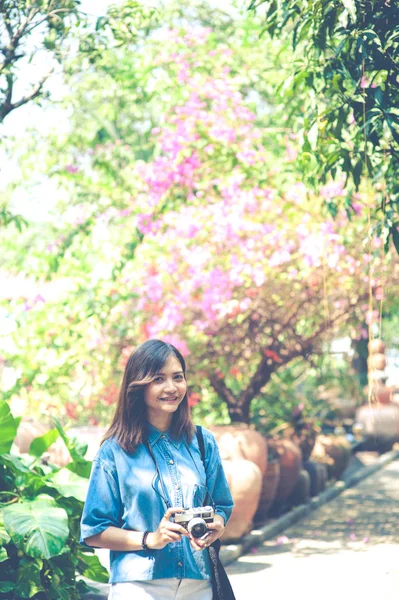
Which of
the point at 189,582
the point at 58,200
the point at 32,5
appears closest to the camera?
the point at 189,582

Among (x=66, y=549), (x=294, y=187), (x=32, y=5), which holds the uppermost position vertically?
(x=32, y=5)

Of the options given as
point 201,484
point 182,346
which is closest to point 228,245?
point 182,346

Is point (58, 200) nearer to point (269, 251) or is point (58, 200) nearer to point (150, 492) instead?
point (269, 251)

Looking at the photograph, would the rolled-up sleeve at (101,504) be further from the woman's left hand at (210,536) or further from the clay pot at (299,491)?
the clay pot at (299,491)

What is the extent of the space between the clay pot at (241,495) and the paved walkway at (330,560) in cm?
27

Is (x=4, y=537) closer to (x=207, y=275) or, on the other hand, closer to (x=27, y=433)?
(x=27, y=433)

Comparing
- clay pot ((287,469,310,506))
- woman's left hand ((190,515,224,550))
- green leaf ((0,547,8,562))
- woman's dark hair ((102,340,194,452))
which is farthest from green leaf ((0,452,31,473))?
clay pot ((287,469,310,506))

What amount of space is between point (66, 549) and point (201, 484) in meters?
2.16

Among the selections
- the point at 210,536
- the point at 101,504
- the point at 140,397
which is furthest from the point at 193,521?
the point at 140,397

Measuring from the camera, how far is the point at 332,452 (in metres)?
13.0

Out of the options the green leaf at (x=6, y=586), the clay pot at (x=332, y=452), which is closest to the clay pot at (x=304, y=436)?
the clay pot at (x=332, y=452)

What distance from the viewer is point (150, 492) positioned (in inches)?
123

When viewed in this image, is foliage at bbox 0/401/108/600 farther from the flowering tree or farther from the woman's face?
the flowering tree

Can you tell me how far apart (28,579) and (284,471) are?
5.61 metres
